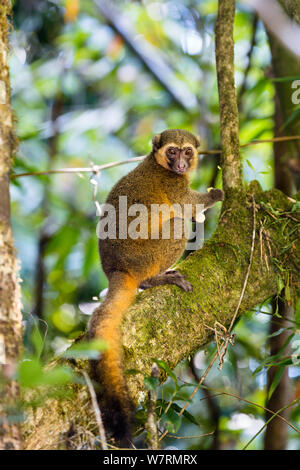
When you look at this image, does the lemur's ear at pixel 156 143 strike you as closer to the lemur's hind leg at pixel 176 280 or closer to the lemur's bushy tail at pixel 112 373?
the lemur's hind leg at pixel 176 280

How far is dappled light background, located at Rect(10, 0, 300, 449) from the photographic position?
618 cm

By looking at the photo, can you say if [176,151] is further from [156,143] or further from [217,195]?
[217,195]

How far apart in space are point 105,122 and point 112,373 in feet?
23.2

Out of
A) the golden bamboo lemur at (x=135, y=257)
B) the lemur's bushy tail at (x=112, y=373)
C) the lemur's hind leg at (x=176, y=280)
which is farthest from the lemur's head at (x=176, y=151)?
the lemur's bushy tail at (x=112, y=373)

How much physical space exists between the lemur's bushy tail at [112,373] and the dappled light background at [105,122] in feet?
8.85

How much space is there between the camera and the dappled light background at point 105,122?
20.3ft

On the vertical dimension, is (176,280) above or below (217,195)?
below

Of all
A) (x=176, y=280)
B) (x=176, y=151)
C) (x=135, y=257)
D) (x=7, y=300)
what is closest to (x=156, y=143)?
(x=176, y=151)

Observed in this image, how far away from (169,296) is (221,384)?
3914mm

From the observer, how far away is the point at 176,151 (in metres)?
4.97

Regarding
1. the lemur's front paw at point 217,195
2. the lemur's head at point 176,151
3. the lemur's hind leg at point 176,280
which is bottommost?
the lemur's hind leg at point 176,280

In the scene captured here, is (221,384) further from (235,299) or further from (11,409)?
(11,409)

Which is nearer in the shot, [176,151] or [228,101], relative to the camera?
[228,101]

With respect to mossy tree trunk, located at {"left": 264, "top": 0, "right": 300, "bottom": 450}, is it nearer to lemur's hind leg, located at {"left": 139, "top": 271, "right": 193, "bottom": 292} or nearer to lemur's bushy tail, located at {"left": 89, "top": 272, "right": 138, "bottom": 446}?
lemur's hind leg, located at {"left": 139, "top": 271, "right": 193, "bottom": 292}
